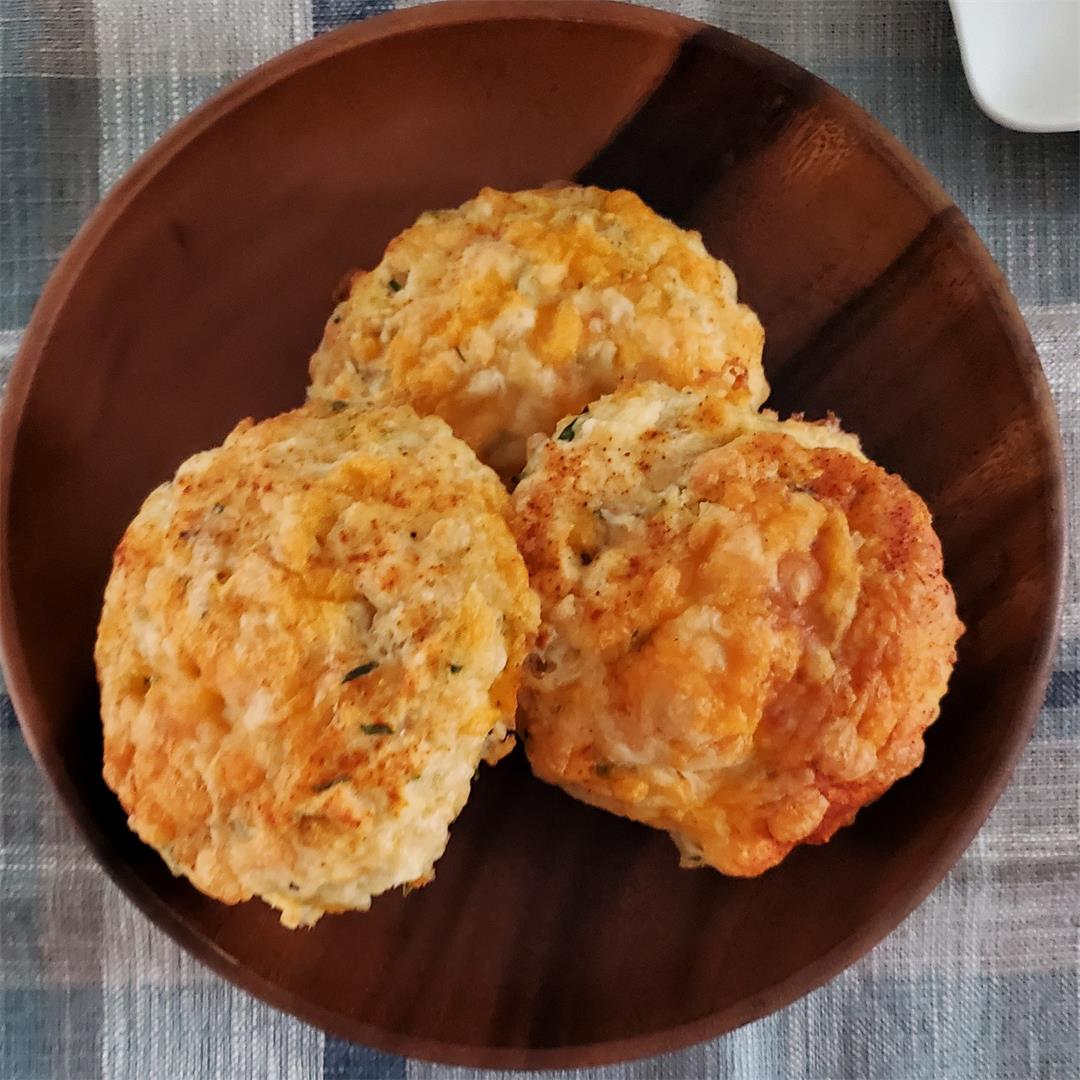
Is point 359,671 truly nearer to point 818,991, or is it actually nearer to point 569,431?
point 569,431

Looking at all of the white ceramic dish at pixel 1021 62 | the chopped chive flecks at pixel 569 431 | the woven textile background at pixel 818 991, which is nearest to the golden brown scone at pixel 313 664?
the chopped chive flecks at pixel 569 431

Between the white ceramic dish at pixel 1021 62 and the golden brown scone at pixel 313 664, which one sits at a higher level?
the white ceramic dish at pixel 1021 62

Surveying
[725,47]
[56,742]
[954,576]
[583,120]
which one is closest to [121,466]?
[56,742]

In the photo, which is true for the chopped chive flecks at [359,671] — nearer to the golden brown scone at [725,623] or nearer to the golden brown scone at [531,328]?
the golden brown scone at [725,623]

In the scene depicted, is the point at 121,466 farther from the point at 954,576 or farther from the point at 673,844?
the point at 954,576

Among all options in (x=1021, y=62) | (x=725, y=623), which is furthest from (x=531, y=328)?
(x=1021, y=62)
